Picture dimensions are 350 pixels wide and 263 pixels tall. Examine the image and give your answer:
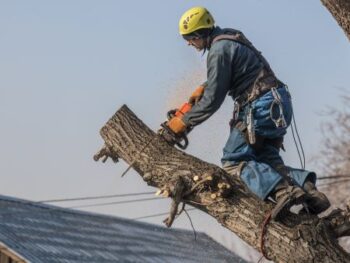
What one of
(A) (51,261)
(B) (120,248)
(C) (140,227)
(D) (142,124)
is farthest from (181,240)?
(D) (142,124)

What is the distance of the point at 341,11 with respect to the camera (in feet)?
23.4

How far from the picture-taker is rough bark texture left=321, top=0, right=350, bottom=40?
712 cm

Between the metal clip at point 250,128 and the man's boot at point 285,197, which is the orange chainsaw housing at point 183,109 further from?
the man's boot at point 285,197

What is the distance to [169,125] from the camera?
795 cm

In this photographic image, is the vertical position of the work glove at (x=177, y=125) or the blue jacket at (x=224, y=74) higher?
the blue jacket at (x=224, y=74)

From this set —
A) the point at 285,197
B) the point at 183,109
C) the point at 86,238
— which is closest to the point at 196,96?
the point at 183,109

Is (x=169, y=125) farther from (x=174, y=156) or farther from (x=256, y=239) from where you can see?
(x=256, y=239)

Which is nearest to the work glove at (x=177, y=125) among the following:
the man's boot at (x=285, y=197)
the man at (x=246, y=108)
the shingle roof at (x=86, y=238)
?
the man at (x=246, y=108)

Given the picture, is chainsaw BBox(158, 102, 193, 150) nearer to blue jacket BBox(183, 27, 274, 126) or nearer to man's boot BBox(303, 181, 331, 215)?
blue jacket BBox(183, 27, 274, 126)

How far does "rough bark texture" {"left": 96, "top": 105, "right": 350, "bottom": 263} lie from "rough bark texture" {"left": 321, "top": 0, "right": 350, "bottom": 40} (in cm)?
135

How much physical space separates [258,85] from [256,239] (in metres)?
1.30

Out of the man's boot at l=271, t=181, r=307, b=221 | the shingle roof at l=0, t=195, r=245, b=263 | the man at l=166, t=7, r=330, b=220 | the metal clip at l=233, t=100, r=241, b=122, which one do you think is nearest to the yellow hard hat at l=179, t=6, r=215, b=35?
the man at l=166, t=7, r=330, b=220

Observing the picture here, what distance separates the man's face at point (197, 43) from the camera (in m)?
8.17

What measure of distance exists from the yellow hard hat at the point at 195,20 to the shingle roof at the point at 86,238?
593 cm
